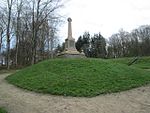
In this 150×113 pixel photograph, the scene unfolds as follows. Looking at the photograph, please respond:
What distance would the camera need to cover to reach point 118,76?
1756cm

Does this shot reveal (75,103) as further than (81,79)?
No

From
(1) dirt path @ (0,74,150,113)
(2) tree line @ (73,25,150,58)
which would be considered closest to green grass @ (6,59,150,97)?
(1) dirt path @ (0,74,150,113)

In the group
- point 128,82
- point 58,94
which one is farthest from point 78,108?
point 128,82

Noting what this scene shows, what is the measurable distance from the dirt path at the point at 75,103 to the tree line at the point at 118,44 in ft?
139

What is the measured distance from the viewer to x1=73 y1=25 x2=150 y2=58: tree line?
194 ft

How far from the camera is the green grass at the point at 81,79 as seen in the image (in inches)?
572

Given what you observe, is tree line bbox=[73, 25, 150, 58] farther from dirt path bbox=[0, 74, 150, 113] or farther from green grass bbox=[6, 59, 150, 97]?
dirt path bbox=[0, 74, 150, 113]

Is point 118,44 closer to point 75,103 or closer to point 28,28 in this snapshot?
point 28,28

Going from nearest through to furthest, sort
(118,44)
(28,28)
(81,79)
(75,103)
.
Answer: (75,103)
(81,79)
(28,28)
(118,44)

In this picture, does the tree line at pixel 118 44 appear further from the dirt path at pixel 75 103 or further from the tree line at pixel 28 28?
the dirt path at pixel 75 103

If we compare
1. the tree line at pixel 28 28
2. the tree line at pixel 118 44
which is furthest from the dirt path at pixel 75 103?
the tree line at pixel 118 44

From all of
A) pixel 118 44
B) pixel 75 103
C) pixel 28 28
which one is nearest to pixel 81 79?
pixel 75 103

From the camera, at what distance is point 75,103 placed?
470 inches

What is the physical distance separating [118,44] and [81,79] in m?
54.5
